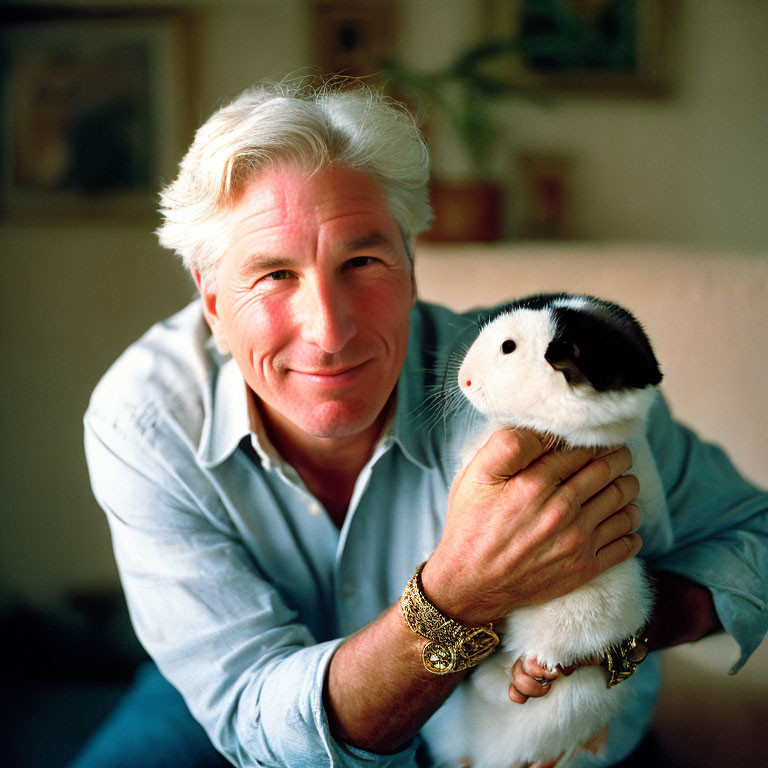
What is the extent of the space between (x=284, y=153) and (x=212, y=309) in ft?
0.94

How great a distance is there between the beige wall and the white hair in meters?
1.62

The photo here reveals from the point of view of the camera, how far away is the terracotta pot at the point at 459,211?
239 centimetres

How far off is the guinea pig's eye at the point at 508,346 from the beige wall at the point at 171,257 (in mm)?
1977

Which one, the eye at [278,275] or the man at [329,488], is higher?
the eye at [278,275]

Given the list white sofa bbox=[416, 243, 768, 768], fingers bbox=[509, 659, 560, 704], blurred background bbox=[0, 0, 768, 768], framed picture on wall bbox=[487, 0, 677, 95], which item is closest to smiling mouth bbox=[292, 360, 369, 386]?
fingers bbox=[509, 659, 560, 704]

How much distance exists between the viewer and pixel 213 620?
1063 mm

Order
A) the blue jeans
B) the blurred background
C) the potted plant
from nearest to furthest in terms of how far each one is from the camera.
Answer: the blue jeans
the potted plant
the blurred background

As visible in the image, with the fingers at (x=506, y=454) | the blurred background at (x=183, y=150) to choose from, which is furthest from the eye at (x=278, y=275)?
the blurred background at (x=183, y=150)

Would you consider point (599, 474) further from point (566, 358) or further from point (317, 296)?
point (317, 296)

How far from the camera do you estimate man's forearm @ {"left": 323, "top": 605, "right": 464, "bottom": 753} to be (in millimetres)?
→ 934

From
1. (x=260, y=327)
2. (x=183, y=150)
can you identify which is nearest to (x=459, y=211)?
(x=183, y=150)

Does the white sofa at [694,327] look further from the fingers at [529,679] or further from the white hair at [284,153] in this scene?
the white hair at [284,153]

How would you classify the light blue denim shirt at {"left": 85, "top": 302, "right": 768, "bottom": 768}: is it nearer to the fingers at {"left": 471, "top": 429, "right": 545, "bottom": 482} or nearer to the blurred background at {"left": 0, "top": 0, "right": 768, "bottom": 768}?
the fingers at {"left": 471, "top": 429, "right": 545, "bottom": 482}

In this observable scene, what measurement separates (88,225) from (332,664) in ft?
6.97
